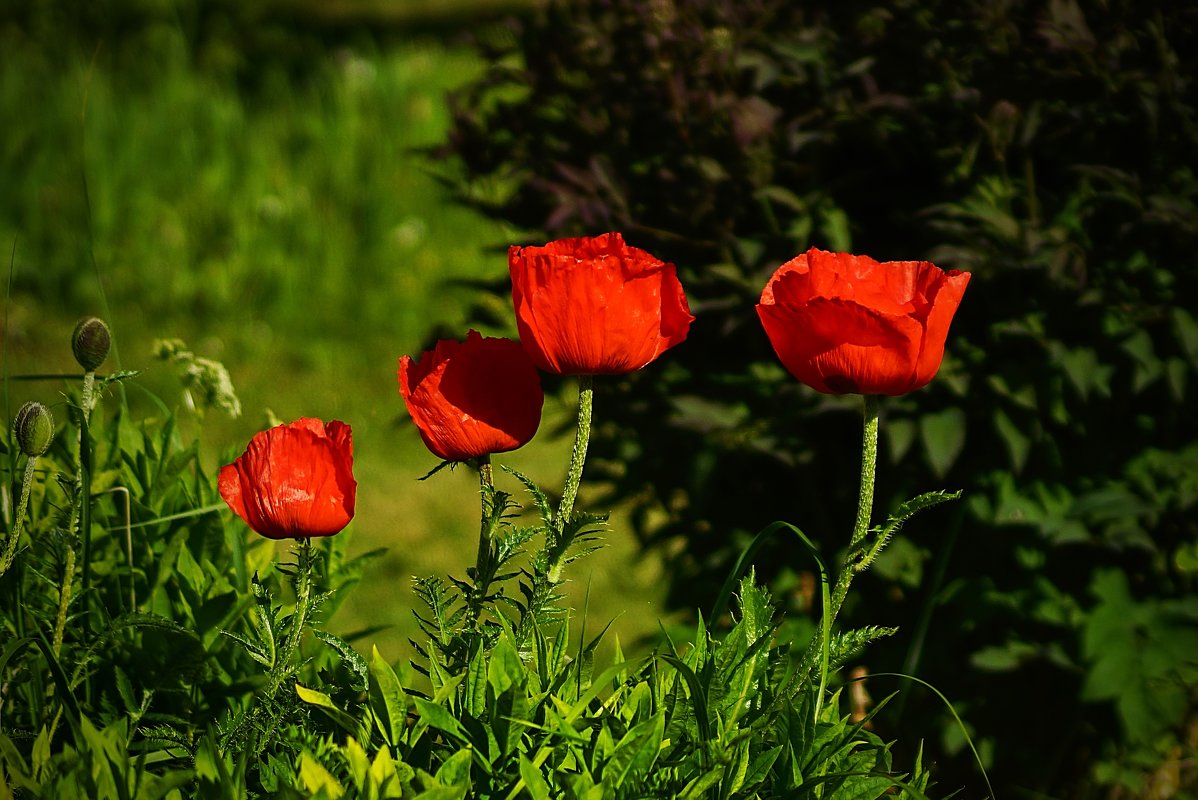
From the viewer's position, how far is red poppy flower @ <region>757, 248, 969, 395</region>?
123 centimetres

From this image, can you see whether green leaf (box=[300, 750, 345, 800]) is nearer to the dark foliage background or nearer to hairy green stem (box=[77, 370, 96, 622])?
hairy green stem (box=[77, 370, 96, 622])

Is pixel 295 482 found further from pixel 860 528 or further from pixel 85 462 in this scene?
pixel 860 528

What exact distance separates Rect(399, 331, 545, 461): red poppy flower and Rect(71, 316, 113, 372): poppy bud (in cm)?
35

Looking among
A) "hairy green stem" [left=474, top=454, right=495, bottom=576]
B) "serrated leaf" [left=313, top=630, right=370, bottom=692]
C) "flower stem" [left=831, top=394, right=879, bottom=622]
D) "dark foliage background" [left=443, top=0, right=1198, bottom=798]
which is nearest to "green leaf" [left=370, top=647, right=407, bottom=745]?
"serrated leaf" [left=313, top=630, right=370, bottom=692]

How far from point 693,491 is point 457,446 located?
117 cm

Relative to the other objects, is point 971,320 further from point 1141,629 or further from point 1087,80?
point 1141,629

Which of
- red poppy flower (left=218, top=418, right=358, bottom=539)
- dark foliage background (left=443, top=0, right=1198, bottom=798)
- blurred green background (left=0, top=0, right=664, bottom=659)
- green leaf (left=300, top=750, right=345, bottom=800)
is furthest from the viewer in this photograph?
blurred green background (left=0, top=0, right=664, bottom=659)

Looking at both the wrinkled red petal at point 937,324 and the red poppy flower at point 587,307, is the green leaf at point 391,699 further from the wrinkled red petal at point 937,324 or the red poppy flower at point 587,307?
the wrinkled red petal at point 937,324

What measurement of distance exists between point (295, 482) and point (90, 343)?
0.33 metres

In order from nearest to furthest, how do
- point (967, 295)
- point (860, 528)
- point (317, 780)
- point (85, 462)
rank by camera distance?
point (317, 780) < point (860, 528) < point (85, 462) < point (967, 295)

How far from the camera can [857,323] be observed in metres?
1.23

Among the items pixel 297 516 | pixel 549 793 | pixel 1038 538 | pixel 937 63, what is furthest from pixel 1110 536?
pixel 297 516

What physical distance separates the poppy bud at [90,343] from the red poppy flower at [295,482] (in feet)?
0.86

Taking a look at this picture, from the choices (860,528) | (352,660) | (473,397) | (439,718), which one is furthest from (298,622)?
(860,528)
